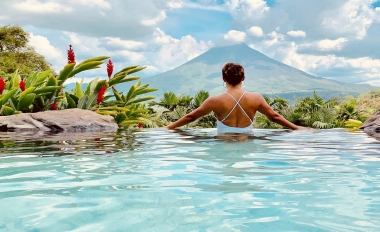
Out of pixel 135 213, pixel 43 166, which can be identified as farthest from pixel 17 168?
pixel 135 213

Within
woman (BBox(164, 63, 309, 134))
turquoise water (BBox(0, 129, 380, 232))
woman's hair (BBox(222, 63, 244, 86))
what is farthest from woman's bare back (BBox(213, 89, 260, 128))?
turquoise water (BBox(0, 129, 380, 232))

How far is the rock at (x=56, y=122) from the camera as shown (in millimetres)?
7027

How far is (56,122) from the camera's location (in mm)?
7105

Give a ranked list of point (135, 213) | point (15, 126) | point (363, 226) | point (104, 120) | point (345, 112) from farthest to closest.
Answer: point (345, 112) < point (104, 120) < point (15, 126) < point (135, 213) < point (363, 226)

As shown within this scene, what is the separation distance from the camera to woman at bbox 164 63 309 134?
19.4 feet

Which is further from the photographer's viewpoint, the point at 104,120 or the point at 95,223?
the point at 104,120

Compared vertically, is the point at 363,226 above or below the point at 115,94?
below

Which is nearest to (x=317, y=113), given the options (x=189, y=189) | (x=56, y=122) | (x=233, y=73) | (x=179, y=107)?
(x=179, y=107)

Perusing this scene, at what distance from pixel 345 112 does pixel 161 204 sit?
1888cm

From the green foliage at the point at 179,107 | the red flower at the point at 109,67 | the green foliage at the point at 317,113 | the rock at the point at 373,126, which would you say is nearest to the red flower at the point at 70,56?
the red flower at the point at 109,67

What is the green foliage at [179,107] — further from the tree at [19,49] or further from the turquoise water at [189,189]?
the tree at [19,49]

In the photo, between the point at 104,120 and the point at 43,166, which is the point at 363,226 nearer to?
the point at 43,166

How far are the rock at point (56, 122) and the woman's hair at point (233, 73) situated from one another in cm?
254

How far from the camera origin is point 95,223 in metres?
2.00
